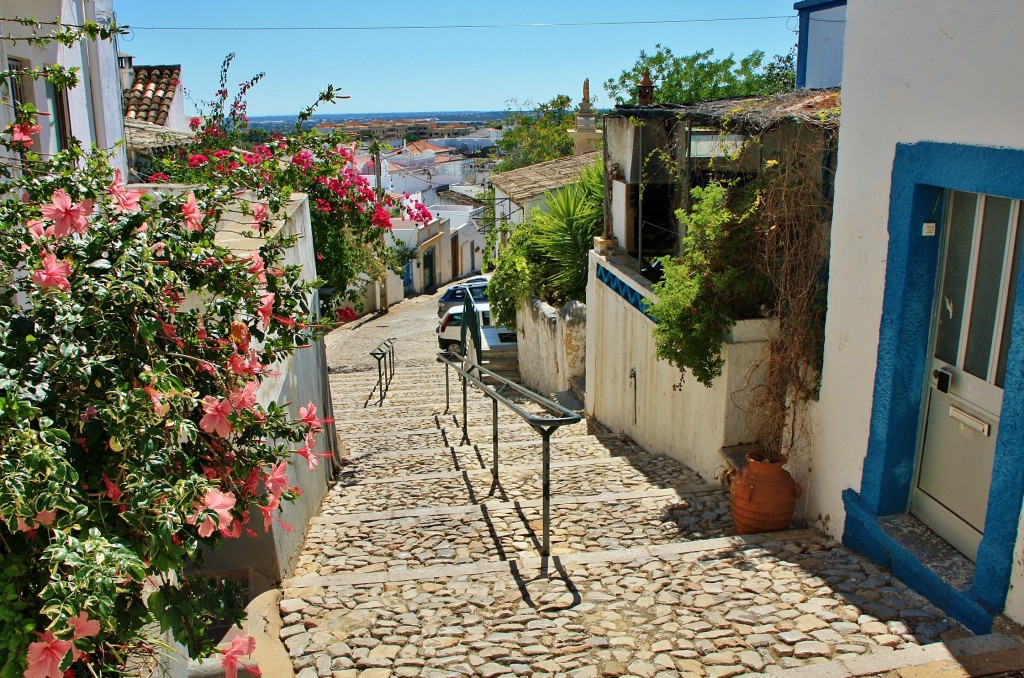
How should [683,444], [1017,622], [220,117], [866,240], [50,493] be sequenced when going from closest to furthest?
1. [50,493]
2. [1017,622]
3. [866,240]
4. [683,444]
5. [220,117]

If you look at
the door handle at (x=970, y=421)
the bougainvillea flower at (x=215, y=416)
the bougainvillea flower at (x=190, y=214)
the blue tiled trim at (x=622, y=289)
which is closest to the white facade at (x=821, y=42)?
the blue tiled trim at (x=622, y=289)

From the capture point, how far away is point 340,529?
5898mm

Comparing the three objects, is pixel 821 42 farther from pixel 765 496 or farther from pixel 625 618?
pixel 625 618

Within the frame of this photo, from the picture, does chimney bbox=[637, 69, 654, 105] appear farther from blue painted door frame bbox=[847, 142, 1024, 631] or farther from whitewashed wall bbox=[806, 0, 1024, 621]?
blue painted door frame bbox=[847, 142, 1024, 631]

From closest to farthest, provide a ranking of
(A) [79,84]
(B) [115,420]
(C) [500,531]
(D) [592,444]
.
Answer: (B) [115,420], (C) [500,531], (A) [79,84], (D) [592,444]

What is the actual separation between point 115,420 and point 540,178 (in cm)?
1664

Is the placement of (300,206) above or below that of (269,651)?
above

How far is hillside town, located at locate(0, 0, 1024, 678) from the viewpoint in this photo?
2285 millimetres

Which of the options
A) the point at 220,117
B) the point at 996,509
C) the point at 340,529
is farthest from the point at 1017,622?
the point at 220,117

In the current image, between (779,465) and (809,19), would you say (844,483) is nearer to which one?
(779,465)

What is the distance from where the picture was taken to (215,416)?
251 cm

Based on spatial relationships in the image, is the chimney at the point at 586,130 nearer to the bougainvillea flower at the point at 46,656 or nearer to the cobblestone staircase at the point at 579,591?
the cobblestone staircase at the point at 579,591

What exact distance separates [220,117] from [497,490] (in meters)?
6.54

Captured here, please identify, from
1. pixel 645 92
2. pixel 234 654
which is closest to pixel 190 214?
pixel 234 654
